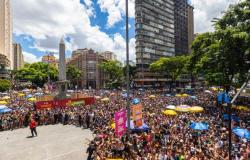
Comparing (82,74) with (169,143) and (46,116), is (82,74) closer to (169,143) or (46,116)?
(46,116)

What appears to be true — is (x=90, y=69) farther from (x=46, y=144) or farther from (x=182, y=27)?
(x=46, y=144)

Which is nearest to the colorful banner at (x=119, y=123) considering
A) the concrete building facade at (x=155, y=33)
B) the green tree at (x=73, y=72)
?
the green tree at (x=73, y=72)

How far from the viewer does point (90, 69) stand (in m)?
115

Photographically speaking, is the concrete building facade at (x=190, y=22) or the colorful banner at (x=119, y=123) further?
the concrete building facade at (x=190, y=22)

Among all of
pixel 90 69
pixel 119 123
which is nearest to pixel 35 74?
pixel 90 69

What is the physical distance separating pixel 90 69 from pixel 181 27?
5957 centimetres

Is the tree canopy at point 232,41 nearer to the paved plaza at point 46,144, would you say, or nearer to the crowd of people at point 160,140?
the crowd of people at point 160,140

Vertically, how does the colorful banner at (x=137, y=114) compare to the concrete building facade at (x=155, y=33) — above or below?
below

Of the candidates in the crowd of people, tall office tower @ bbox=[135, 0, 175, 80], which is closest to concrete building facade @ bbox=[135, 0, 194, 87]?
tall office tower @ bbox=[135, 0, 175, 80]

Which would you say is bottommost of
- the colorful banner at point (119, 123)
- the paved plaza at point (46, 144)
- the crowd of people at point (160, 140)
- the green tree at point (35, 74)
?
the paved plaza at point (46, 144)

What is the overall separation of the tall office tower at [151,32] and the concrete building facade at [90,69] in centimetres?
1583

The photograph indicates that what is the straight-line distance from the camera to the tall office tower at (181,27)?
14300 cm

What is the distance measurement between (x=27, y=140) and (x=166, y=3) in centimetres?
11446

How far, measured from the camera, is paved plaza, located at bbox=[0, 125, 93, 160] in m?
17.2
